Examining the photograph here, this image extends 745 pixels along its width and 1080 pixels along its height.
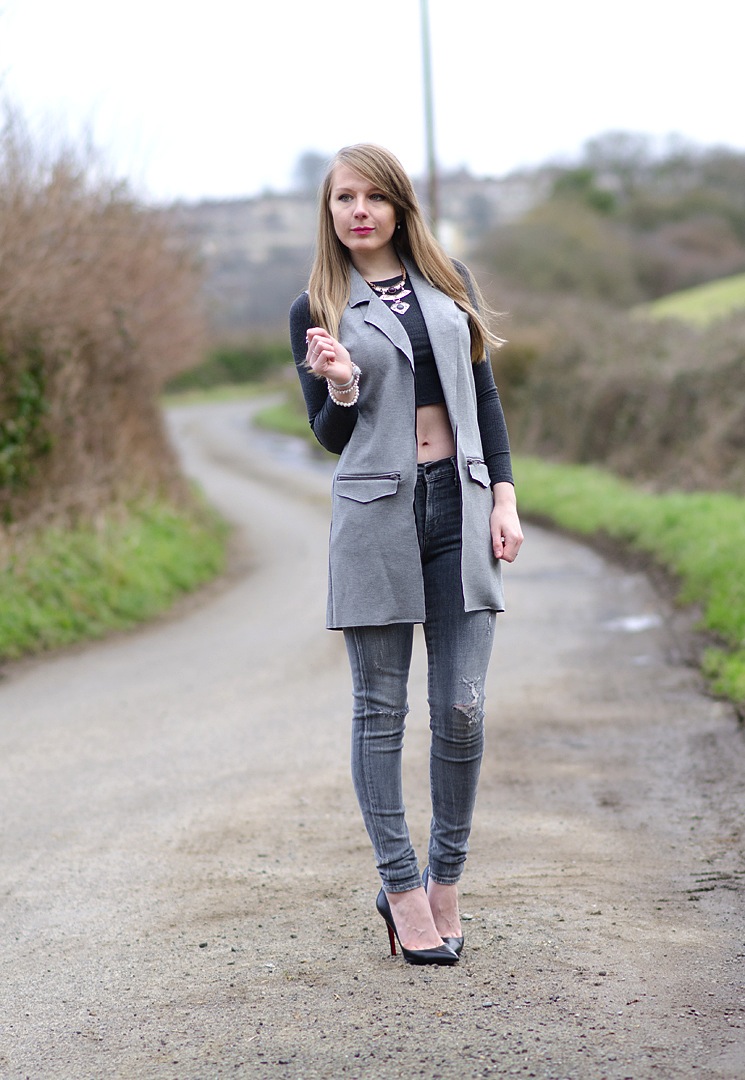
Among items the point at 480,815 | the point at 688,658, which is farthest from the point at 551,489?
the point at 480,815

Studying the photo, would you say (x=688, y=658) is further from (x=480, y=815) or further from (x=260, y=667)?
(x=480, y=815)

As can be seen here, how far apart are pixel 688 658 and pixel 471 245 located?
1720 inches

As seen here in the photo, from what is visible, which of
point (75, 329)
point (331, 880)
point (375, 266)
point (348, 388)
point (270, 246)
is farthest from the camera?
point (270, 246)

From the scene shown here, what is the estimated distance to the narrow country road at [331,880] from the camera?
3.04 m

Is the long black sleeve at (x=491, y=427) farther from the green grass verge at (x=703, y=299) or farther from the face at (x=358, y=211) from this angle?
the green grass verge at (x=703, y=299)

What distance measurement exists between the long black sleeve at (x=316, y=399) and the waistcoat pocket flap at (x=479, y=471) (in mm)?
335

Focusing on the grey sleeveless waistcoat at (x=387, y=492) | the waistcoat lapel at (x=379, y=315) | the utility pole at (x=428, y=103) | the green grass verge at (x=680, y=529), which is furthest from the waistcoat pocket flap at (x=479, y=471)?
the utility pole at (x=428, y=103)

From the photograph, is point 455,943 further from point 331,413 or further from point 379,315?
point 379,315

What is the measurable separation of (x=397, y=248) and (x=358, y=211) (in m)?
0.22

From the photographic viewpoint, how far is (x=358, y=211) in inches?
136

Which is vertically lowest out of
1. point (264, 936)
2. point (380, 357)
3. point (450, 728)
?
point (264, 936)

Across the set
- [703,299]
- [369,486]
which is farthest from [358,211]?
[703,299]

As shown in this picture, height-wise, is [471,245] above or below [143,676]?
below

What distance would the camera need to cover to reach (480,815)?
5.10 m
